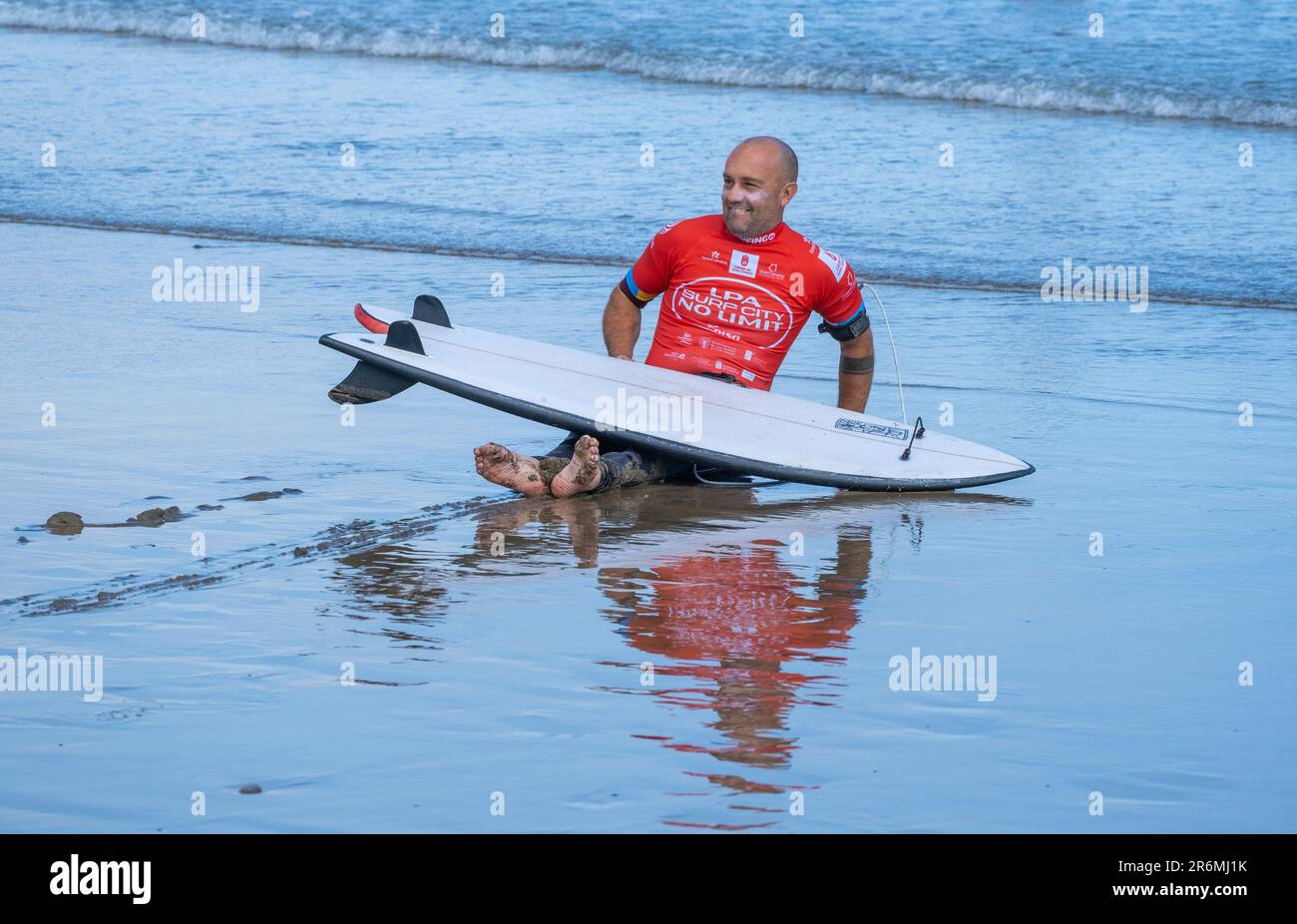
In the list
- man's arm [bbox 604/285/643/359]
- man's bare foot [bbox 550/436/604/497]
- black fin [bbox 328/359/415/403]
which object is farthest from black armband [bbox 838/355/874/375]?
black fin [bbox 328/359/415/403]

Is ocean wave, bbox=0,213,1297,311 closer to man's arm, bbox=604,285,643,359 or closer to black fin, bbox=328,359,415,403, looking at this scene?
man's arm, bbox=604,285,643,359

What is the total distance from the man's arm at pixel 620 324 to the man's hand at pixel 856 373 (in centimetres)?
80

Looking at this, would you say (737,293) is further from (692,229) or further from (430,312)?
(430,312)

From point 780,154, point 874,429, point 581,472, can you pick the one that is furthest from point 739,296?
point 581,472

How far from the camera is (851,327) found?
6.45 m

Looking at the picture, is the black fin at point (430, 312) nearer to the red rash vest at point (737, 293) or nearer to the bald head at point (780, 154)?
the red rash vest at point (737, 293)

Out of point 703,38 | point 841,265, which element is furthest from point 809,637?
point 703,38

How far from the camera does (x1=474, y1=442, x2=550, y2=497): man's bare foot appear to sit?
562cm

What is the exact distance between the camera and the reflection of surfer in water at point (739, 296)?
20.3ft

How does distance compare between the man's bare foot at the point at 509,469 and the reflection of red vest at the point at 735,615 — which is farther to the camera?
the man's bare foot at the point at 509,469

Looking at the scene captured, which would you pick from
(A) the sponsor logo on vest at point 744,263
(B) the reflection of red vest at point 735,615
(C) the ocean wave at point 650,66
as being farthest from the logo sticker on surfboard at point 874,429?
(C) the ocean wave at point 650,66

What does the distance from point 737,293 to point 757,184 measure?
16.2 inches

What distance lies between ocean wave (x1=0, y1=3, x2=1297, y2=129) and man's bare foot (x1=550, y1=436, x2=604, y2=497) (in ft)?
41.3
